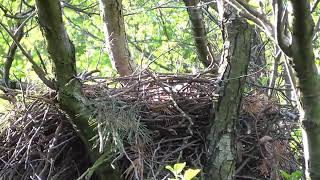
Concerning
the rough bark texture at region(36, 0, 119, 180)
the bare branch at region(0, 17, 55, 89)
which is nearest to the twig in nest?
the rough bark texture at region(36, 0, 119, 180)

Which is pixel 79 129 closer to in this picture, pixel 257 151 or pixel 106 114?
pixel 106 114

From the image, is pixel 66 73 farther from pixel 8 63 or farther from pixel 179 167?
pixel 8 63

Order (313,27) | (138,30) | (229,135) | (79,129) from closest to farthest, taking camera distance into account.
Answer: (313,27)
(79,129)
(229,135)
(138,30)

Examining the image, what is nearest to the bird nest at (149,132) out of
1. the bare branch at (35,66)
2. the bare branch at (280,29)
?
the bare branch at (35,66)

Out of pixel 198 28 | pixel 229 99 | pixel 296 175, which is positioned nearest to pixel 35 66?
pixel 229 99

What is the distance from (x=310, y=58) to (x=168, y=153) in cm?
103

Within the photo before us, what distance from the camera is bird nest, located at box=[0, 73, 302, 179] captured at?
2.40m

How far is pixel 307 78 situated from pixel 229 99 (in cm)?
84

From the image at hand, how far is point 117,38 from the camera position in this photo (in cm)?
360

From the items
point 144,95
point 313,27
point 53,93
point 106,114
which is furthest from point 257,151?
point 313,27

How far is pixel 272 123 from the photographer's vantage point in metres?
2.68

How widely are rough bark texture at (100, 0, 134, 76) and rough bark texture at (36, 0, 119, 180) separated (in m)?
1.35

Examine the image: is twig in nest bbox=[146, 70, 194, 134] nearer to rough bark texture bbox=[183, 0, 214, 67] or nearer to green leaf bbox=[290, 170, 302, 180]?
green leaf bbox=[290, 170, 302, 180]

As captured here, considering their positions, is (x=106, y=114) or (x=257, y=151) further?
(x=257, y=151)
